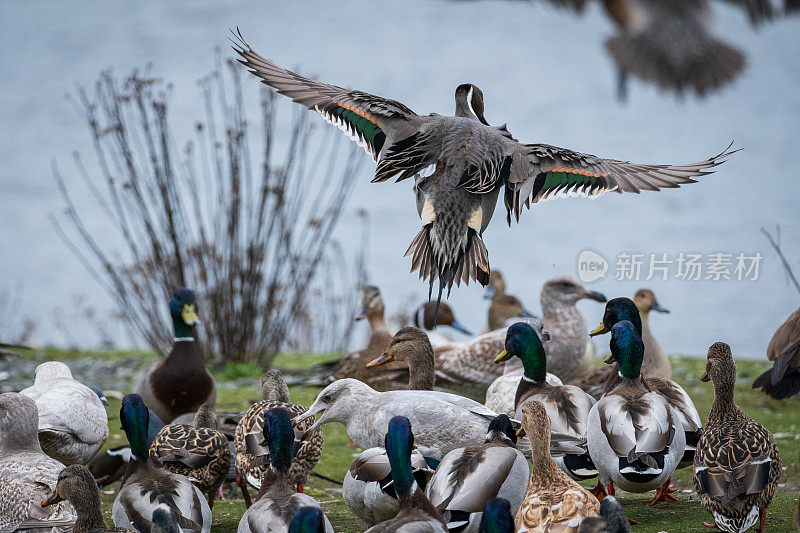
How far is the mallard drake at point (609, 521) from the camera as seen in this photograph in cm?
271

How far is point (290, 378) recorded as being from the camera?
7824 mm

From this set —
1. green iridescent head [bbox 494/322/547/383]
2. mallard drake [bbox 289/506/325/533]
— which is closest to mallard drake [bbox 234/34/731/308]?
green iridescent head [bbox 494/322/547/383]

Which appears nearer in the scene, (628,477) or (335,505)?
(628,477)

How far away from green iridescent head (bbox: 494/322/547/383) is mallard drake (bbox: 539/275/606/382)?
1104 millimetres

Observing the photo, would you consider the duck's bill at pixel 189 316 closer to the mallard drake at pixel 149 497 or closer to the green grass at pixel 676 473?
the green grass at pixel 676 473

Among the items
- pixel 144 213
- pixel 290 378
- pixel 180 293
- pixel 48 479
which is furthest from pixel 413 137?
pixel 144 213

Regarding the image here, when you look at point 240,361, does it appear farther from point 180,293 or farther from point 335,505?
point 335,505

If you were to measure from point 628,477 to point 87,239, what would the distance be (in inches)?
234

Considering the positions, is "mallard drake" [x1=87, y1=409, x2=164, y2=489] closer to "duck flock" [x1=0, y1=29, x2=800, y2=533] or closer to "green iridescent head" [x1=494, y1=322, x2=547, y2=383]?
"duck flock" [x1=0, y1=29, x2=800, y2=533]

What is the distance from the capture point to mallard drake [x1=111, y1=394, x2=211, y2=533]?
3562 millimetres

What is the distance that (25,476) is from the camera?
3955 mm

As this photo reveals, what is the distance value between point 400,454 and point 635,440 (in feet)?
3.63

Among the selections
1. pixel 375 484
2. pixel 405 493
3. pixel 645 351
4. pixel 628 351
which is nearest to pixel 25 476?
pixel 375 484

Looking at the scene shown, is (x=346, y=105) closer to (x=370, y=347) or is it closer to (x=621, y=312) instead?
(x=621, y=312)
